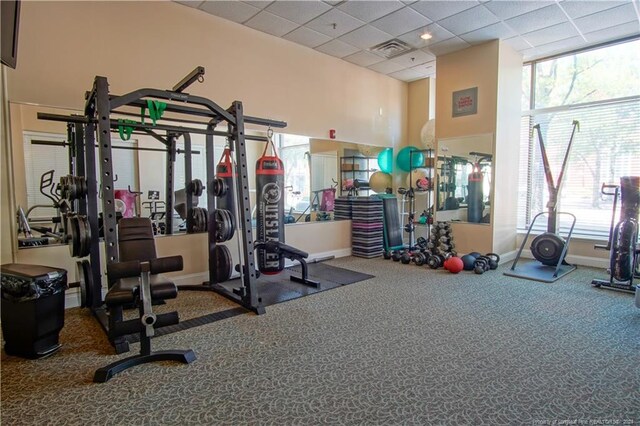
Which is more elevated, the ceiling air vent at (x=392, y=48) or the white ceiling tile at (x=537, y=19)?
the ceiling air vent at (x=392, y=48)

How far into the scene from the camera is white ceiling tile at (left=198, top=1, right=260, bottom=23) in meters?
4.46

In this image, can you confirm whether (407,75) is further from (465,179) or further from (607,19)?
(607,19)

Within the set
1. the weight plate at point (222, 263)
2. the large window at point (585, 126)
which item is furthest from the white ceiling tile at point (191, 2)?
the large window at point (585, 126)

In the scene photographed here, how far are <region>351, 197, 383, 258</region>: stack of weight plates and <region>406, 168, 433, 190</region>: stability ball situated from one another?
0.97 meters

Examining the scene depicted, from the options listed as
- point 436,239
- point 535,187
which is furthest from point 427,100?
point 436,239

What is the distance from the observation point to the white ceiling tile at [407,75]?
6.99m

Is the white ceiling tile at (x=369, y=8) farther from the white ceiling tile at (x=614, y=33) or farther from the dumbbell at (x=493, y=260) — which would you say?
the dumbbell at (x=493, y=260)

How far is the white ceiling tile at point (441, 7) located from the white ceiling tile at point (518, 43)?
1401 millimetres

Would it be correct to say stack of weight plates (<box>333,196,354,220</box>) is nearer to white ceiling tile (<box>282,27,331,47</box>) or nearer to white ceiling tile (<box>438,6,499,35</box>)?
white ceiling tile (<box>282,27,331,47</box>)

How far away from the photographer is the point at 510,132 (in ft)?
19.4

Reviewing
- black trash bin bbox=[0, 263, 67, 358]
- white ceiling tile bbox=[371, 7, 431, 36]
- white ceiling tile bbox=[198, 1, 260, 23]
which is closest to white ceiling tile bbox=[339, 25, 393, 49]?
white ceiling tile bbox=[371, 7, 431, 36]

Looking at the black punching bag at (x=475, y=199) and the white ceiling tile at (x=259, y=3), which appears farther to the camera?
the black punching bag at (x=475, y=199)

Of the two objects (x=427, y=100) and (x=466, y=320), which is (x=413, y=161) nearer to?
(x=427, y=100)

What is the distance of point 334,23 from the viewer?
497cm
